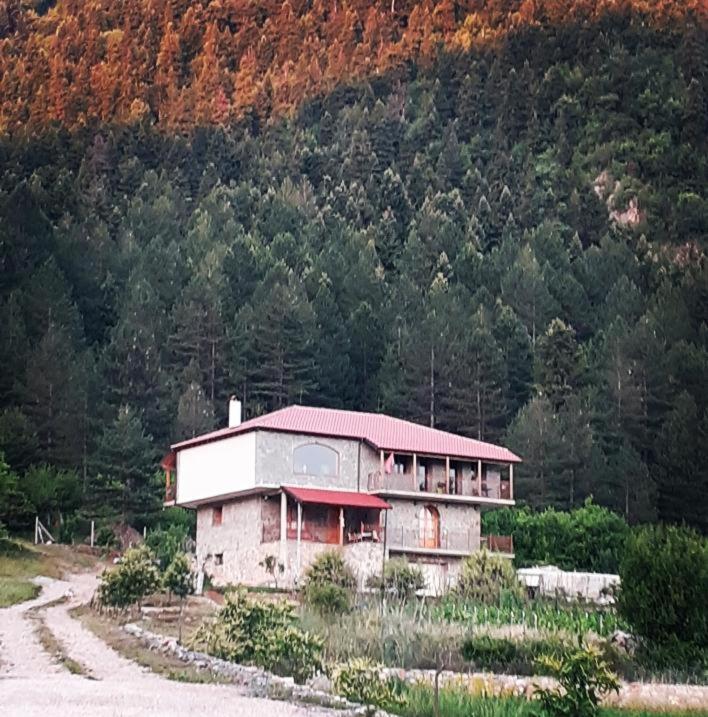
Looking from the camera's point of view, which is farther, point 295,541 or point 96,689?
point 295,541

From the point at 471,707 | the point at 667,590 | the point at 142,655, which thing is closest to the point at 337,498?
the point at 667,590

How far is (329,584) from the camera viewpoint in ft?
106

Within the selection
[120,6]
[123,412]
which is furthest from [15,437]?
[120,6]

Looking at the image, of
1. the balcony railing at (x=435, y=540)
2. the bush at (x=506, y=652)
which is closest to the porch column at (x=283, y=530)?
the balcony railing at (x=435, y=540)

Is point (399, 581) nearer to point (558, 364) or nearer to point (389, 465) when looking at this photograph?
point (389, 465)

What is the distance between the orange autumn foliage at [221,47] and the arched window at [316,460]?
88.7 m

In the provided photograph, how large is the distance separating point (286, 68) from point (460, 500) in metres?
106

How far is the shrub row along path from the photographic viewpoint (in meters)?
17.4

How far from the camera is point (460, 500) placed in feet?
147

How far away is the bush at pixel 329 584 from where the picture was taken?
30109mm

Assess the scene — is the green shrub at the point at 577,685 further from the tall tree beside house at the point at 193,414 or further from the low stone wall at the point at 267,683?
the tall tree beside house at the point at 193,414

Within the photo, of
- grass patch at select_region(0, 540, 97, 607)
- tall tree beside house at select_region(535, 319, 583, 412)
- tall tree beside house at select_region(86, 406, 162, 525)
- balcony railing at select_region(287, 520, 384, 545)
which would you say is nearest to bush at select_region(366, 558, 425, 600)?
balcony railing at select_region(287, 520, 384, 545)

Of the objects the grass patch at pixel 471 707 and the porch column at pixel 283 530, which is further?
the porch column at pixel 283 530

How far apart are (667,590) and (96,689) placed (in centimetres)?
1212
